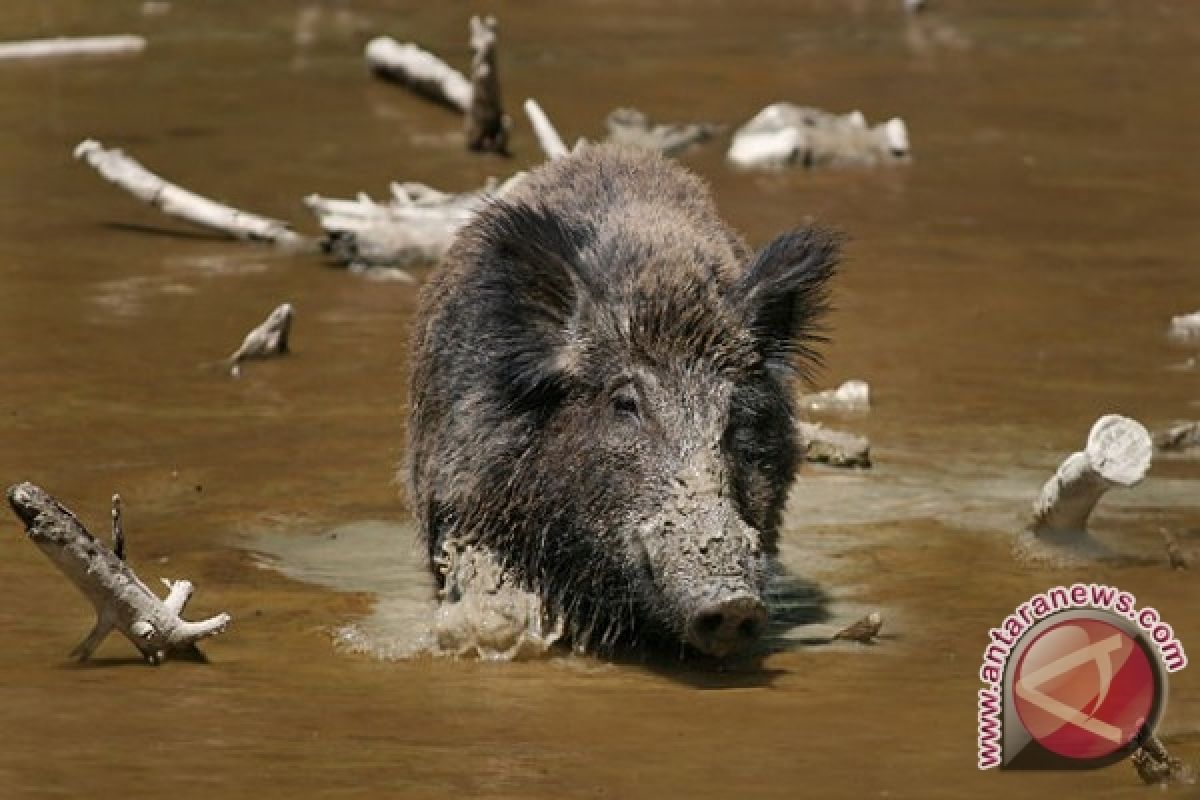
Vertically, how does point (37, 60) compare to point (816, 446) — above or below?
below

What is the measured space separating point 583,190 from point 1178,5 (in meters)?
19.6

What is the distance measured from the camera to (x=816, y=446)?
41.3ft

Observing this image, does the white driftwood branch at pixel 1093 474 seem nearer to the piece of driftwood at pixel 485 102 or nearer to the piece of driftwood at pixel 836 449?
the piece of driftwood at pixel 836 449

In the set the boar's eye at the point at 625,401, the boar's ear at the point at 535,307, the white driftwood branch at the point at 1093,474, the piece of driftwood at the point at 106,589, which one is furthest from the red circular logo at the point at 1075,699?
the white driftwood branch at the point at 1093,474

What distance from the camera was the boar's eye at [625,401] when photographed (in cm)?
959

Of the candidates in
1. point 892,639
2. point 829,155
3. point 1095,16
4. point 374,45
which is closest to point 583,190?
point 892,639

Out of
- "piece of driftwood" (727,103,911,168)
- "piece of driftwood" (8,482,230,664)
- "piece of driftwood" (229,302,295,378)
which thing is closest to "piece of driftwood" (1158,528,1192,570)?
"piece of driftwood" (8,482,230,664)

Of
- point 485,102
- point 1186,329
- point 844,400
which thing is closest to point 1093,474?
point 844,400

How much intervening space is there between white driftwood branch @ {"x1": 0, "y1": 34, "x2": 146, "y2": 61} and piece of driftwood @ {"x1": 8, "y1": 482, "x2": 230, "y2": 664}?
15.7 m

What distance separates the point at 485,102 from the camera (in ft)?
65.6

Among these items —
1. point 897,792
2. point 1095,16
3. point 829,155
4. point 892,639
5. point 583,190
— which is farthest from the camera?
point 1095,16

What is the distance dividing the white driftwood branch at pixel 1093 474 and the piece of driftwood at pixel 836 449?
1.29 m

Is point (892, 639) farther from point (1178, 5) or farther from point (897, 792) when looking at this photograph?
point (1178, 5)

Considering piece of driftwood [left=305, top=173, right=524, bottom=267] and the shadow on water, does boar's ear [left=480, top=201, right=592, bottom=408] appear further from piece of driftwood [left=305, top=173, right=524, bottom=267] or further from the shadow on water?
the shadow on water
